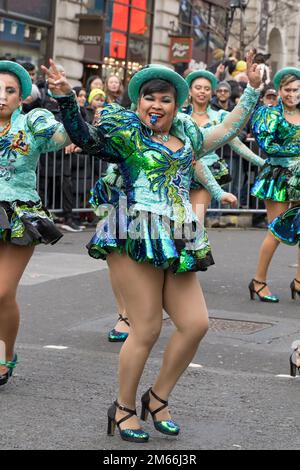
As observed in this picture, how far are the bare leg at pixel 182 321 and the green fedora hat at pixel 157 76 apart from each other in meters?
0.95

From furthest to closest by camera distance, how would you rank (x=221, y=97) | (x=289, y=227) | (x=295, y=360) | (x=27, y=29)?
(x=27, y=29) → (x=221, y=97) → (x=289, y=227) → (x=295, y=360)

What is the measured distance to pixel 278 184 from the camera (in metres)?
10.0

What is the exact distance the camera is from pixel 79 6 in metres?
25.3

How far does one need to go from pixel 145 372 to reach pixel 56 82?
2.61 meters

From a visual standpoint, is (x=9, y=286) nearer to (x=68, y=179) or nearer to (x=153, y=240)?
(x=153, y=240)

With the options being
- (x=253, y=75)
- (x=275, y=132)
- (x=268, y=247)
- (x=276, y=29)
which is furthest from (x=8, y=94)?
(x=276, y=29)

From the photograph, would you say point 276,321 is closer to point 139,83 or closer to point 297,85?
point 297,85

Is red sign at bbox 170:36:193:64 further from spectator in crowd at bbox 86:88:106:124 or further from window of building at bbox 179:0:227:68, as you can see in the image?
spectator in crowd at bbox 86:88:106:124

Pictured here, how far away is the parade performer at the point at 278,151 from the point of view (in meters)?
9.80

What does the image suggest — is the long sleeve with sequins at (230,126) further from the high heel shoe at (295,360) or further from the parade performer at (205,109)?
the parade performer at (205,109)

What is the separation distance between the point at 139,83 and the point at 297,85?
444cm

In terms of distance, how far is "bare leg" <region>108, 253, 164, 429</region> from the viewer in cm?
545
